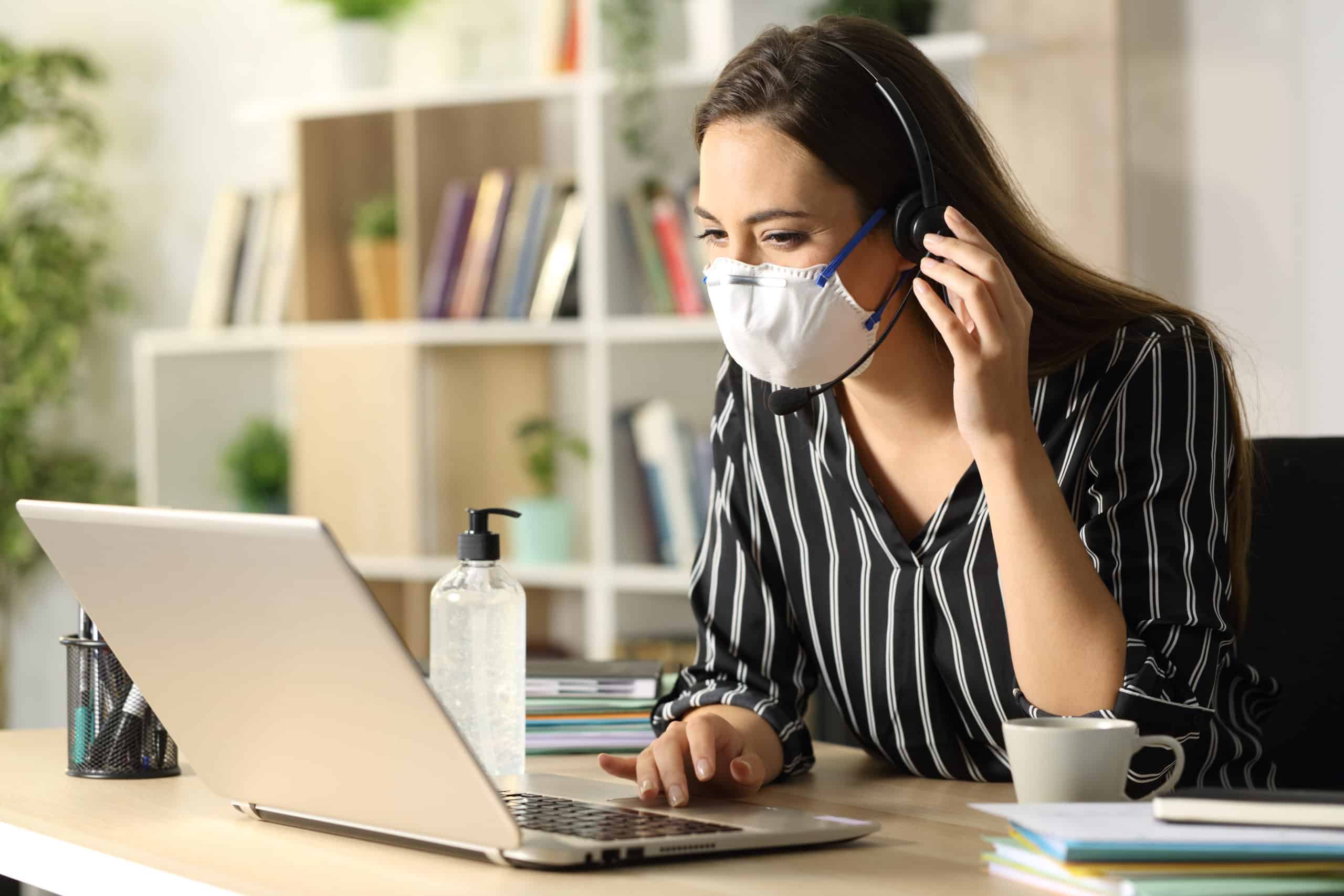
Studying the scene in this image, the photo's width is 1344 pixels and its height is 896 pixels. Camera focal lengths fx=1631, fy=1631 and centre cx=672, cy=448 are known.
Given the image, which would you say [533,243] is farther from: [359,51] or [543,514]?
[359,51]

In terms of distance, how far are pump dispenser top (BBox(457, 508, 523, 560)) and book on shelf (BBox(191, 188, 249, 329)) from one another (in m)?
2.71

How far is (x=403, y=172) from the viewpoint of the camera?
3.28 m

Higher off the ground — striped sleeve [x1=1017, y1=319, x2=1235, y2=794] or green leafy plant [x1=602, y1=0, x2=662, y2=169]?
green leafy plant [x1=602, y1=0, x2=662, y2=169]

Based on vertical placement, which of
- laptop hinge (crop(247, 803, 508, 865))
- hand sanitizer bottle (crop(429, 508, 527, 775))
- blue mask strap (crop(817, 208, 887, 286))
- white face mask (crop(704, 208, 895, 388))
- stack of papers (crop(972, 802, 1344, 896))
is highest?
blue mask strap (crop(817, 208, 887, 286))

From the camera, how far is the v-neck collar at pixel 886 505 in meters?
1.29

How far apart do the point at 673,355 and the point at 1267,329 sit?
1.10 meters

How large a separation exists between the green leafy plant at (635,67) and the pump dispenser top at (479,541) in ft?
6.33

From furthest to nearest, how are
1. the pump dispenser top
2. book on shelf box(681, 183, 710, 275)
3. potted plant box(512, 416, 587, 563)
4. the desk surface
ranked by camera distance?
potted plant box(512, 416, 587, 563) < book on shelf box(681, 183, 710, 275) < the pump dispenser top < the desk surface

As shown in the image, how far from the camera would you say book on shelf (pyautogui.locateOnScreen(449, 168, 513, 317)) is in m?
3.17

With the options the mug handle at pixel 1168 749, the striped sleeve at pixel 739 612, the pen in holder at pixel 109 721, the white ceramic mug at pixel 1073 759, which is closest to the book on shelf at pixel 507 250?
the striped sleeve at pixel 739 612

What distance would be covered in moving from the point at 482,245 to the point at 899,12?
957 millimetres

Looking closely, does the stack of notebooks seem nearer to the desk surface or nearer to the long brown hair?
the desk surface

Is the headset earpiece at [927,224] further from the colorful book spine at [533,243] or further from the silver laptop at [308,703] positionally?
the colorful book spine at [533,243]

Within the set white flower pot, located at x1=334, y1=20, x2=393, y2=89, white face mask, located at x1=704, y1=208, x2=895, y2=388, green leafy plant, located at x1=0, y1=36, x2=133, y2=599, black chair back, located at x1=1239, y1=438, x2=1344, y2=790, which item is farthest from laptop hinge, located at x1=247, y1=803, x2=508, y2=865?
green leafy plant, located at x1=0, y1=36, x2=133, y2=599
